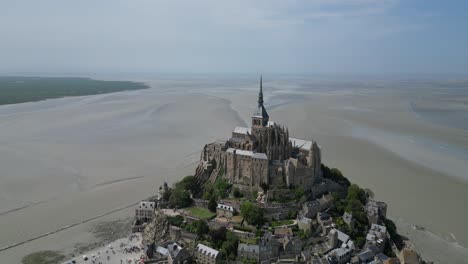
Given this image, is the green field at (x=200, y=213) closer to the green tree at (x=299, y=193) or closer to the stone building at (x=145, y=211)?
the stone building at (x=145, y=211)

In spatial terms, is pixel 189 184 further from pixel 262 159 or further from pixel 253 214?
pixel 253 214

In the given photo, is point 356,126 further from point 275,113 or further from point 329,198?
point 329,198

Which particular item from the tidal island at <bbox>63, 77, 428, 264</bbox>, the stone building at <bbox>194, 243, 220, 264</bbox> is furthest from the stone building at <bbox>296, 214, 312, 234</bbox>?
the stone building at <bbox>194, 243, 220, 264</bbox>

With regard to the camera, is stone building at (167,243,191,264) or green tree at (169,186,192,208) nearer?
stone building at (167,243,191,264)

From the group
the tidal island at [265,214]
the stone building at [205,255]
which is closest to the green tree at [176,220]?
the tidal island at [265,214]

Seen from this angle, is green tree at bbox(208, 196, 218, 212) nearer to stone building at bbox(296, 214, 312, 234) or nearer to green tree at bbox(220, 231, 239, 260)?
green tree at bbox(220, 231, 239, 260)

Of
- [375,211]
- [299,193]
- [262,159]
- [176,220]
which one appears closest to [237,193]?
[262,159]

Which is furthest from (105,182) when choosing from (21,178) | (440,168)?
(440,168)
